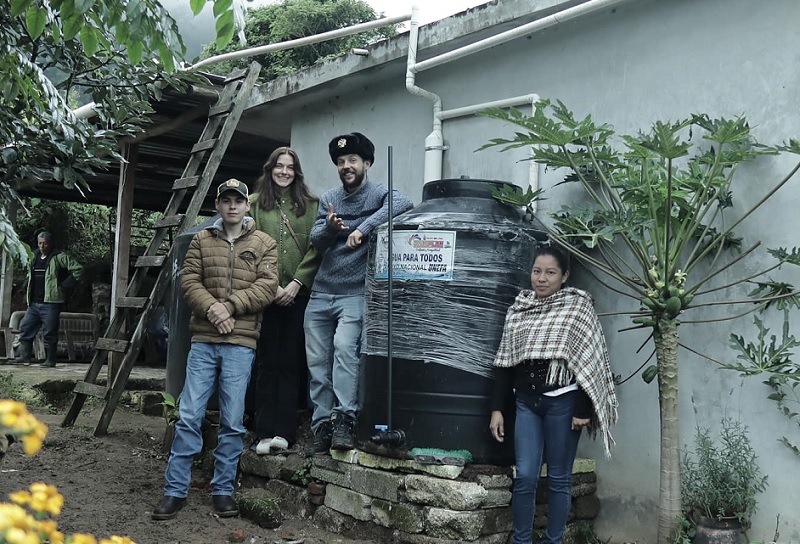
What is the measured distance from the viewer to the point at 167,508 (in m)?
4.58

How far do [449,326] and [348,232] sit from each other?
978 millimetres

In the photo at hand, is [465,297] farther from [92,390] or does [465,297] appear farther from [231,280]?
[92,390]

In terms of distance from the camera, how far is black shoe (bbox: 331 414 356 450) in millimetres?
4660

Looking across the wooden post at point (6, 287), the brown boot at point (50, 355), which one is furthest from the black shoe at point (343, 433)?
the wooden post at point (6, 287)

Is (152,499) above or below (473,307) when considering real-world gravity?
below

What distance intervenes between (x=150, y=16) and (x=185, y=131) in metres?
5.85

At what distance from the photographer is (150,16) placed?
268 centimetres

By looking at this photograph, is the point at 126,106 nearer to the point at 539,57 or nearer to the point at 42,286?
the point at 539,57

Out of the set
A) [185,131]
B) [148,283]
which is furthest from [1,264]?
[185,131]

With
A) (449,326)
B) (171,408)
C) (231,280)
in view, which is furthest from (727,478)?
(171,408)

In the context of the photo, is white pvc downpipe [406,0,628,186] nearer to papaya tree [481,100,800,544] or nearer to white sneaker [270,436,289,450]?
papaya tree [481,100,800,544]

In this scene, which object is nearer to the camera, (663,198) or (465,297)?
(663,198)

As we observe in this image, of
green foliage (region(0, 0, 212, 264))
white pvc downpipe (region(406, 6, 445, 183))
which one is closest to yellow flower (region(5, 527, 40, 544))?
green foliage (region(0, 0, 212, 264))

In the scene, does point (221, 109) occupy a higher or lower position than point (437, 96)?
higher
